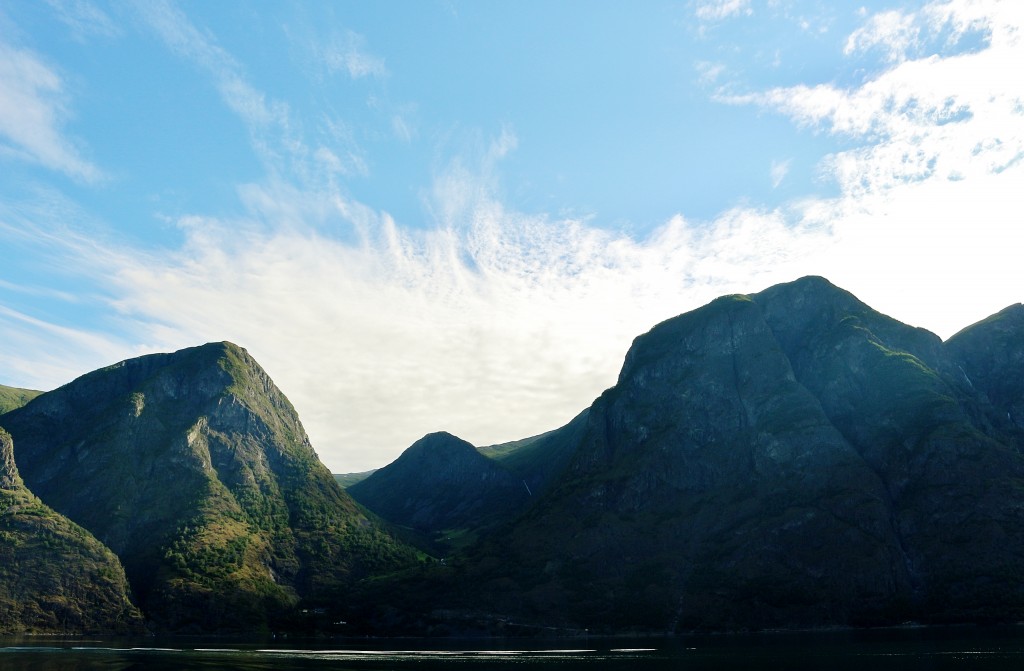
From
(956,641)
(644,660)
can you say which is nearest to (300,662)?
(644,660)

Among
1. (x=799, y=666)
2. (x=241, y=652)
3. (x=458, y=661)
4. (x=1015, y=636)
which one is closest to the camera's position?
(x=799, y=666)

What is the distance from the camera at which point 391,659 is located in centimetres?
16525

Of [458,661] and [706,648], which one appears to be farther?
[706,648]

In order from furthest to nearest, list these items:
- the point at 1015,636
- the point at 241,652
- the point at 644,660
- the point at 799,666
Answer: the point at 241,652
the point at 1015,636
the point at 644,660
the point at 799,666

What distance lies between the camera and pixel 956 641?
16238cm

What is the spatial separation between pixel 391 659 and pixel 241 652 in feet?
155

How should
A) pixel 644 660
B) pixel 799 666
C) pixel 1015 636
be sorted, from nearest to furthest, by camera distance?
pixel 799 666
pixel 644 660
pixel 1015 636

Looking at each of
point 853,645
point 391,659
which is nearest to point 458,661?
point 391,659

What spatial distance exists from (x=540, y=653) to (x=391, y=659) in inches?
1680

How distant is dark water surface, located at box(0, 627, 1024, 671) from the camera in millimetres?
123562

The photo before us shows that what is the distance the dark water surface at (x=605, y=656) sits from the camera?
123562 mm

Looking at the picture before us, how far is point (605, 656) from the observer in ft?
535

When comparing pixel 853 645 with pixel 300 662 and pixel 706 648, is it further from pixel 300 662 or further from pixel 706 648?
pixel 300 662

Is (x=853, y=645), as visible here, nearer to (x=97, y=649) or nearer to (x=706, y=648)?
(x=706, y=648)
